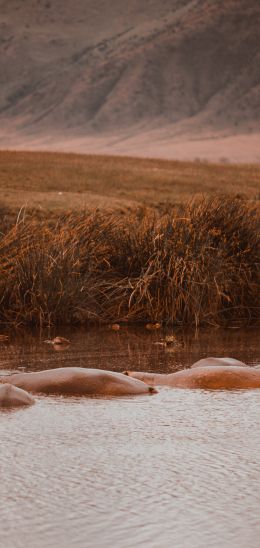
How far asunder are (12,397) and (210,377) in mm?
1583

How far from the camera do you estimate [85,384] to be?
7.90 meters

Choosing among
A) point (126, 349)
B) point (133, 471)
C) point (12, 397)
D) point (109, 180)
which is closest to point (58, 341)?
point (126, 349)

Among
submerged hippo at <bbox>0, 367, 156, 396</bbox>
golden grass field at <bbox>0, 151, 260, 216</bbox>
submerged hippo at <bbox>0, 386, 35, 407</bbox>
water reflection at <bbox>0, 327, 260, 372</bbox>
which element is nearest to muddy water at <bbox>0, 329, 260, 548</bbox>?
submerged hippo at <bbox>0, 386, 35, 407</bbox>

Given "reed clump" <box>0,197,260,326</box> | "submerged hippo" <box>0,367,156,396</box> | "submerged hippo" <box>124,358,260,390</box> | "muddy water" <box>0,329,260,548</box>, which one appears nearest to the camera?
"muddy water" <box>0,329,260,548</box>

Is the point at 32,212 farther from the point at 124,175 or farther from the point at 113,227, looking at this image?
the point at 124,175

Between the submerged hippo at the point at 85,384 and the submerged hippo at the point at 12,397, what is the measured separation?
1.57 feet

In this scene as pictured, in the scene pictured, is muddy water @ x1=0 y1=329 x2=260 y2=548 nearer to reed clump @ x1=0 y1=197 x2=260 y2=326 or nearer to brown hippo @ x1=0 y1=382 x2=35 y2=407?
brown hippo @ x1=0 y1=382 x2=35 y2=407

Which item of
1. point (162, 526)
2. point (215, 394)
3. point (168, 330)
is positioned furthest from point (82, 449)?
point (168, 330)

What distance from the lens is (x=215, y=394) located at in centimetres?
777

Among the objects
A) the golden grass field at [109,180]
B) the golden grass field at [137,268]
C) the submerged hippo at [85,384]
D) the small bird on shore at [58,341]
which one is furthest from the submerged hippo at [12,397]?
the golden grass field at [109,180]

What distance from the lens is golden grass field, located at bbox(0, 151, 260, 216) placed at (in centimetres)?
2858

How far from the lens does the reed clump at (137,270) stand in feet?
39.3

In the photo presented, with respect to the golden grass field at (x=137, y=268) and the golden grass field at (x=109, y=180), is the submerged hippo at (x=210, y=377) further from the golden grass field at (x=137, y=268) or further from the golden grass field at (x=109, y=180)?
the golden grass field at (x=109, y=180)

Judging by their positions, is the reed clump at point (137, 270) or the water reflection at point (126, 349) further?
the reed clump at point (137, 270)
